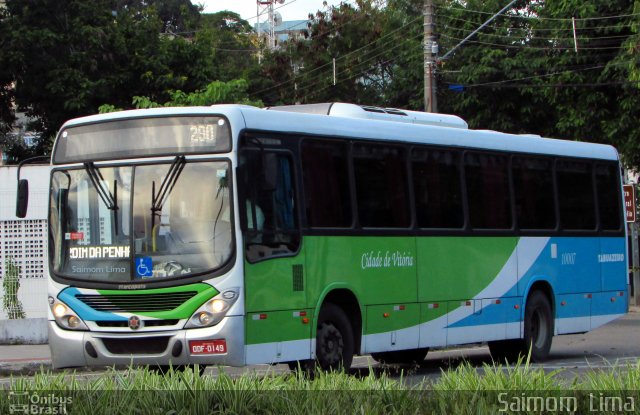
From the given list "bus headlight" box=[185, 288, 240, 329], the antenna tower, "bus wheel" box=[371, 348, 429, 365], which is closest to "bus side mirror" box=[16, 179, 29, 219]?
"bus headlight" box=[185, 288, 240, 329]

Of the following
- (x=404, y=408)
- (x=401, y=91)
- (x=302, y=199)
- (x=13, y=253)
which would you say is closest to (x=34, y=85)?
(x=13, y=253)

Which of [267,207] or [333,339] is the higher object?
[267,207]

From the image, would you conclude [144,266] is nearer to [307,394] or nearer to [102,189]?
[102,189]

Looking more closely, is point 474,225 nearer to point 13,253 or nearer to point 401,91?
point 13,253

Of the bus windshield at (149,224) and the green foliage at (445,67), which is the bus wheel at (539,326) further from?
the green foliage at (445,67)

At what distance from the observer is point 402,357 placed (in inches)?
688

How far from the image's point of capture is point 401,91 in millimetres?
49062

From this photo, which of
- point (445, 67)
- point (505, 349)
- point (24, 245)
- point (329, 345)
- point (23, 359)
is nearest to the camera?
point (329, 345)

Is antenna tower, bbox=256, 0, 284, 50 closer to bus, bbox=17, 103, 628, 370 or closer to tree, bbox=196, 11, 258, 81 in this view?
tree, bbox=196, 11, 258, 81

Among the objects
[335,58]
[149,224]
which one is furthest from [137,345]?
[335,58]

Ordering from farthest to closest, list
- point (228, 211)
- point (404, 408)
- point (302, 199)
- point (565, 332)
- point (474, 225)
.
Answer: point (565, 332) < point (474, 225) < point (302, 199) < point (228, 211) < point (404, 408)

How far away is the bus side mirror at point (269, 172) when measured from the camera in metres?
12.5

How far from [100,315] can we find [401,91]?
3780 centimetres

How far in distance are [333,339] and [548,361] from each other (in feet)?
18.0
